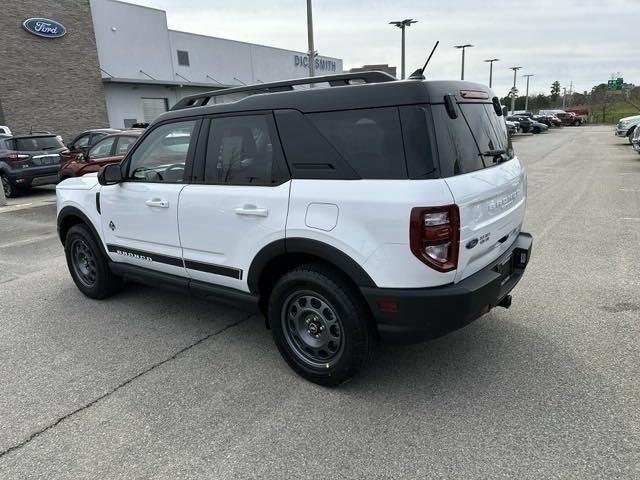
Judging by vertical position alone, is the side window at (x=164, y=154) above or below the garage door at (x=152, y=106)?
below

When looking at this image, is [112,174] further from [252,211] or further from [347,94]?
[347,94]

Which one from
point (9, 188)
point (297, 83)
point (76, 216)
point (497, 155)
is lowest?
point (9, 188)

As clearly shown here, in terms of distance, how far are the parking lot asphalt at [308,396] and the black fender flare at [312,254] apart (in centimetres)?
78

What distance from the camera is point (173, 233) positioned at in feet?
12.8

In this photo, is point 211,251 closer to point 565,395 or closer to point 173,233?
point 173,233

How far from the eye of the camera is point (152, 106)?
2827cm

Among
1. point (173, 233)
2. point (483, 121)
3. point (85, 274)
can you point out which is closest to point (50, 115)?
point (85, 274)

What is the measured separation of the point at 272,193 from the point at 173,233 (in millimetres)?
1135

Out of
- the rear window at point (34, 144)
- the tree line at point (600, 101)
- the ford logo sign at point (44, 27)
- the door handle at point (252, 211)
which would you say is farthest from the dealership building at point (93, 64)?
the tree line at point (600, 101)

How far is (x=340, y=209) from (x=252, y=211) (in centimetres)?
70

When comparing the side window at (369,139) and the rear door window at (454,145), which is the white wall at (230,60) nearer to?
the side window at (369,139)

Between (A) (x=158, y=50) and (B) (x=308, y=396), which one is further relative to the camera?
(A) (x=158, y=50)

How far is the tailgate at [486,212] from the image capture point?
2.74 meters

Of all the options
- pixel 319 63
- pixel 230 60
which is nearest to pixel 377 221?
pixel 230 60
